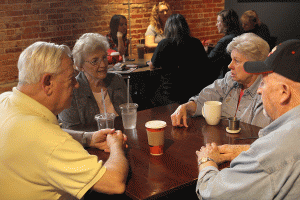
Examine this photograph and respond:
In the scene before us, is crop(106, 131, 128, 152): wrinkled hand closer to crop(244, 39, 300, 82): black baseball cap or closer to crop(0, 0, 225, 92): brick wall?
crop(244, 39, 300, 82): black baseball cap

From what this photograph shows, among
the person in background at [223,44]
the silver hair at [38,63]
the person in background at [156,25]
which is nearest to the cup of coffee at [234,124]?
the silver hair at [38,63]

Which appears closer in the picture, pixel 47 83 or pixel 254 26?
pixel 47 83

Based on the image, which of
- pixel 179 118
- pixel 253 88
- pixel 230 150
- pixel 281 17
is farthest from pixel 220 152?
pixel 281 17

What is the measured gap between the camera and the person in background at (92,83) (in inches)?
→ 91.2

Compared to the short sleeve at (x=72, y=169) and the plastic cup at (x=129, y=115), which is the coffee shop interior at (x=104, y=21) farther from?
the short sleeve at (x=72, y=169)

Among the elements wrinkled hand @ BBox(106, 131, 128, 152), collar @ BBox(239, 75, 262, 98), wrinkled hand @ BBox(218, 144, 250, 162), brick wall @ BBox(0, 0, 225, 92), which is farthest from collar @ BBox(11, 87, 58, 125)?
brick wall @ BBox(0, 0, 225, 92)

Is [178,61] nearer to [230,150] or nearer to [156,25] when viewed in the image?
[230,150]

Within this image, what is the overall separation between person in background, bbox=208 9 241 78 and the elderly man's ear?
326 centimetres

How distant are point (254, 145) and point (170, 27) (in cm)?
269

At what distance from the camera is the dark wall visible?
17.4 ft

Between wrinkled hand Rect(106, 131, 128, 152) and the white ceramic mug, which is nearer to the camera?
wrinkled hand Rect(106, 131, 128, 152)

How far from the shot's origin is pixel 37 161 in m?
1.17

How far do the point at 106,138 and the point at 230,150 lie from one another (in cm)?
65

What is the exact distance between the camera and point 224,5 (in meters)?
6.61
